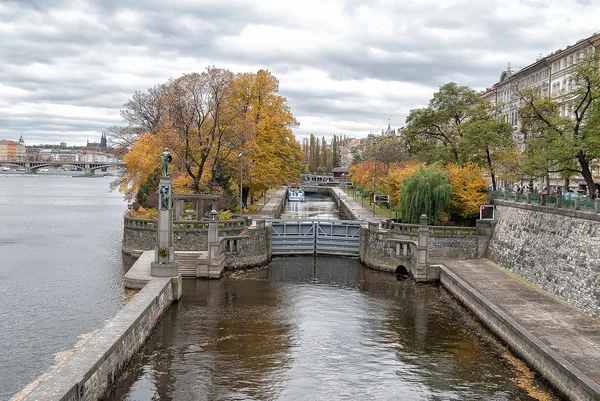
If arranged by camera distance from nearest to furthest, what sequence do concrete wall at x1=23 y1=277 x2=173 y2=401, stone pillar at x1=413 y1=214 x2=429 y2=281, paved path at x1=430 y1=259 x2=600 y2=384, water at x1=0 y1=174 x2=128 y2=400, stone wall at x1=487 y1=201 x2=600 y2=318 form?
concrete wall at x1=23 y1=277 x2=173 y2=401 → paved path at x1=430 y1=259 x2=600 y2=384 → water at x1=0 y1=174 x2=128 y2=400 → stone wall at x1=487 y1=201 x2=600 y2=318 → stone pillar at x1=413 y1=214 x2=429 y2=281

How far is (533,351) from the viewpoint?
1927 centimetres

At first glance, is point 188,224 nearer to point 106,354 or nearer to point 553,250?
point 106,354

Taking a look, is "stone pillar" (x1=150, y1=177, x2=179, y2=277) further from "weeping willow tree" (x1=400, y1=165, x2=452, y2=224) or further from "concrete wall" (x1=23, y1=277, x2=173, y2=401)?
"weeping willow tree" (x1=400, y1=165, x2=452, y2=224)

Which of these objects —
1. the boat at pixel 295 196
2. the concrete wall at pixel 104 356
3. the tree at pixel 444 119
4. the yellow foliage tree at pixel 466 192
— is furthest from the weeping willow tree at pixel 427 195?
the boat at pixel 295 196

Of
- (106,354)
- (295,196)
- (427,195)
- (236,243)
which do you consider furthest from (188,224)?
(295,196)

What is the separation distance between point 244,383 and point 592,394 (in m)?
10.1

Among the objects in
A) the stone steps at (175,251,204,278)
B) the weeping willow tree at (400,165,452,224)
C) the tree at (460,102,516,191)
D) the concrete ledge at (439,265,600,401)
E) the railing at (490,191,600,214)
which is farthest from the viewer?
the tree at (460,102,516,191)

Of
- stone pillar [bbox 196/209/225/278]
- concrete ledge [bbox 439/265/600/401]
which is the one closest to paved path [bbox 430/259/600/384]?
concrete ledge [bbox 439/265/600/401]

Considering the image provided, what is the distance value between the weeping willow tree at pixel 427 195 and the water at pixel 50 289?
2124cm

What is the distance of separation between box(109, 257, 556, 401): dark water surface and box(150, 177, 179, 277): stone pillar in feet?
6.22

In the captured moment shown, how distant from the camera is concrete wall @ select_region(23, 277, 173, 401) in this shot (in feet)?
44.2

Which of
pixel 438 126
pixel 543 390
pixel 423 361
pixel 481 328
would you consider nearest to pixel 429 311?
pixel 481 328

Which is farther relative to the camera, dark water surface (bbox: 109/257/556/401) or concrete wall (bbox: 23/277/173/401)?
dark water surface (bbox: 109/257/556/401)

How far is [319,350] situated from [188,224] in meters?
19.9
